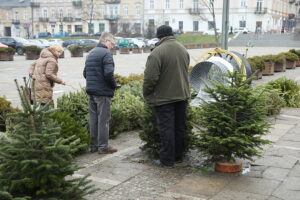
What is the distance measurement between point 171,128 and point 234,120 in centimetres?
87

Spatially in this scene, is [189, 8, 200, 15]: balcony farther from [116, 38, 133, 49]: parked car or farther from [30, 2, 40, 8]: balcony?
[116, 38, 133, 49]: parked car

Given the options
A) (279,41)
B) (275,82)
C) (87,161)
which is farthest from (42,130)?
(279,41)

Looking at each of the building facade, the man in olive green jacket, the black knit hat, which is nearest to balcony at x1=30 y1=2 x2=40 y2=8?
the building facade

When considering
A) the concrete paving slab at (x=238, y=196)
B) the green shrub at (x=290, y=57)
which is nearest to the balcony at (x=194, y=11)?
the green shrub at (x=290, y=57)

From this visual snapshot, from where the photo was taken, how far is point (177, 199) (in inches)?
197

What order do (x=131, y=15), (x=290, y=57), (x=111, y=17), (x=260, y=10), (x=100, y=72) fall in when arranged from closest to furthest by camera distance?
(x=100, y=72), (x=290, y=57), (x=260, y=10), (x=131, y=15), (x=111, y=17)

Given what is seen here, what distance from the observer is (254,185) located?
18.0 feet

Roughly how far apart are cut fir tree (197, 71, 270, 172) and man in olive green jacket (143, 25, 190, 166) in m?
0.39

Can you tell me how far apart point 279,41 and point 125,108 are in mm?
48416

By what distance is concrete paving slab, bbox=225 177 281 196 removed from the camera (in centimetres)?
530

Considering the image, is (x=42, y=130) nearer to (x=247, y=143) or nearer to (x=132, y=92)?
(x=247, y=143)

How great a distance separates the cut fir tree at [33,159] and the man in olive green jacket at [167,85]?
8.14ft

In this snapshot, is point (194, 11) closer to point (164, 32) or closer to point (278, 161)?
point (278, 161)

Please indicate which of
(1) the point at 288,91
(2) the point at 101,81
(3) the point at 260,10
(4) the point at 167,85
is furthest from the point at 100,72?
(3) the point at 260,10
